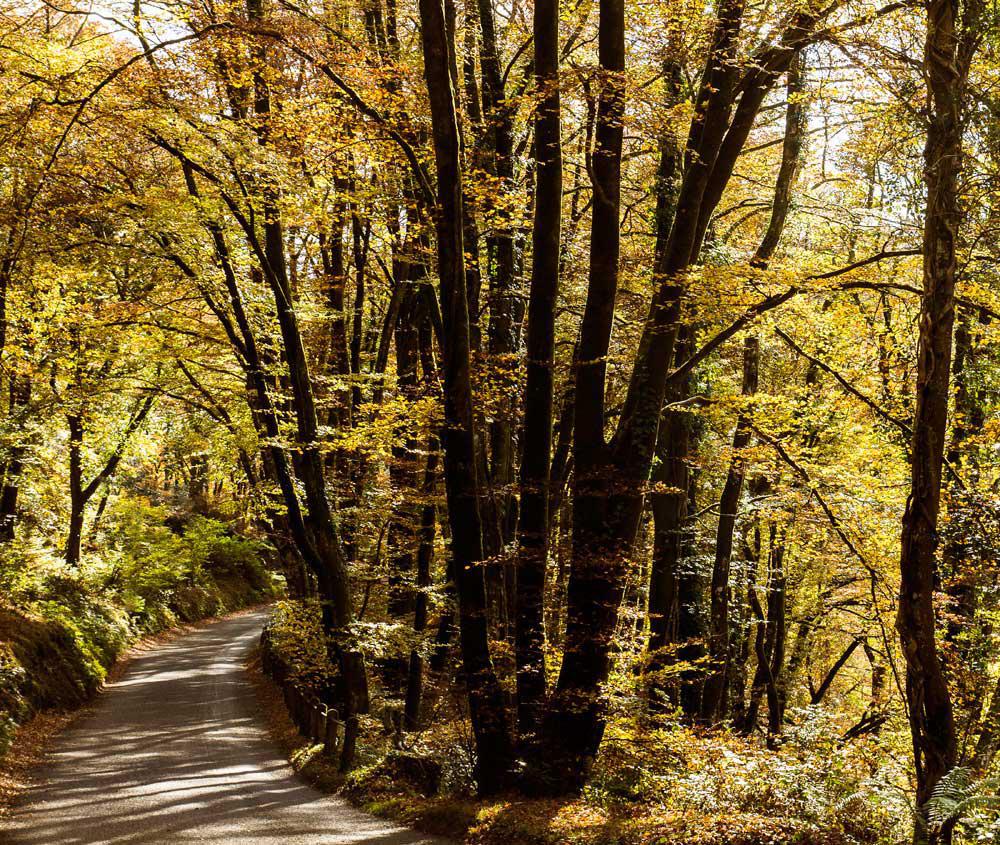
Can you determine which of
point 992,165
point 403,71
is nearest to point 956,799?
point 992,165

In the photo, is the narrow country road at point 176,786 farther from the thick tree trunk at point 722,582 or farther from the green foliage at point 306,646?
the thick tree trunk at point 722,582

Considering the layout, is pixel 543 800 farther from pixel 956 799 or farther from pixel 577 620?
pixel 956 799

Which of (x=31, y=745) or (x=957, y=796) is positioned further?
(x=31, y=745)

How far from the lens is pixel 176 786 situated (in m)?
10.9

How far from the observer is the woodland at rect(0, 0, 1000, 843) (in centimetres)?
697

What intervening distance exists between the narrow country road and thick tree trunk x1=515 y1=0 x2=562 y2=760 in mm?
2018

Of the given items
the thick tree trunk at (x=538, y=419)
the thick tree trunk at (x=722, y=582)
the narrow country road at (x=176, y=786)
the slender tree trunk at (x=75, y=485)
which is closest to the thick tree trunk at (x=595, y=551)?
the thick tree trunk at (x=538, y=419)

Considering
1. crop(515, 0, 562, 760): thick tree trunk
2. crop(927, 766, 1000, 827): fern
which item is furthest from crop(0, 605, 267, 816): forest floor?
crop(927, 766, 1000, 827): fern

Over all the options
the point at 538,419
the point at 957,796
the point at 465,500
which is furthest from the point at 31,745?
the point at 957,796

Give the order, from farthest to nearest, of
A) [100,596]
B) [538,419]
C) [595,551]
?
[100,596]
[538,419]
[595,551]

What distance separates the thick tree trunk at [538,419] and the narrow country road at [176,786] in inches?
79.5

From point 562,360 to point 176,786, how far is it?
33.4ft

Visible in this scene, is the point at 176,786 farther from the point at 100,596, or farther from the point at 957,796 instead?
the point at 100,596

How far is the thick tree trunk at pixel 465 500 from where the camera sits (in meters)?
8.35
